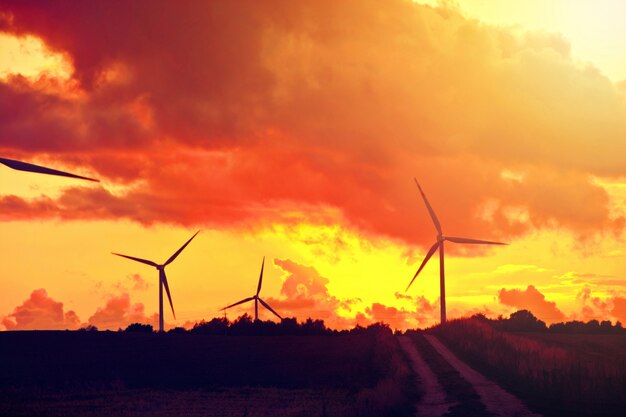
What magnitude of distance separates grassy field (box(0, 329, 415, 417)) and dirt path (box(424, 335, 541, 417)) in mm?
4000

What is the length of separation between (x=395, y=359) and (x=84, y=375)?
78.4ft

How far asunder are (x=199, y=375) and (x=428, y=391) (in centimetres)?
2520

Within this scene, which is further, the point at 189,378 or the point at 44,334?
the point at 44,334

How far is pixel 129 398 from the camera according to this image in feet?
202

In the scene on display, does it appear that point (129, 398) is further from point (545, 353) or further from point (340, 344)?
point (340, 344)

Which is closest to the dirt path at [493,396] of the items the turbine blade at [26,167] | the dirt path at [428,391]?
the dirt path at [428,391]

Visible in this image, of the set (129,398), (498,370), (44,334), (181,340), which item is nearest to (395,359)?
(498,370)

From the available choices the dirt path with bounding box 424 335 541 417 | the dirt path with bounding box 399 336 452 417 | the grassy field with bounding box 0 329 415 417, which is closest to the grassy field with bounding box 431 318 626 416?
the dirt path with bounding box 424 335 541 417

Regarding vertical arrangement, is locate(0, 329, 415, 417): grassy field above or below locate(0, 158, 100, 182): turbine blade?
below

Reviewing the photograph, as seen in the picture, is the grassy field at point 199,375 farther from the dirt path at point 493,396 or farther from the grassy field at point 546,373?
the grassy field at point 546,373

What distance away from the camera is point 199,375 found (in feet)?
253

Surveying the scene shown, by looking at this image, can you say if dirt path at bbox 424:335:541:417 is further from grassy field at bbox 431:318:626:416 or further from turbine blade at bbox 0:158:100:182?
turbine blade at bbox 0:158:100:182

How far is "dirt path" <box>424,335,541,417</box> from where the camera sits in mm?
47438

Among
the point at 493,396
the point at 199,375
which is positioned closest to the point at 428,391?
the point at 493,396
